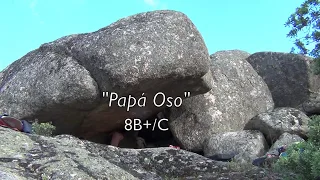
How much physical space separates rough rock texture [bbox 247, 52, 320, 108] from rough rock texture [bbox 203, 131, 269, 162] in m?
2.65

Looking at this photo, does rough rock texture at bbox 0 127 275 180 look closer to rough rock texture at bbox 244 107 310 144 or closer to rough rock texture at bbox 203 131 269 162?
rough rock texture at bbox 203 131 269 162

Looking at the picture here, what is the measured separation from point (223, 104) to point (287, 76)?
2424mm

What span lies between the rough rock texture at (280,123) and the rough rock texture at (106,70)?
6.19ft

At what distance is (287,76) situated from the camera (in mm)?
14430

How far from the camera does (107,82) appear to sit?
35.8ft

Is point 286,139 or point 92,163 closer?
point 92,163

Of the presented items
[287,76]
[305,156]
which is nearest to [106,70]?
[287,76]

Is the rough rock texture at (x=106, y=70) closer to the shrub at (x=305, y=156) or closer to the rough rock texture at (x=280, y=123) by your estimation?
the rough rock texture at (x=280, y=123)

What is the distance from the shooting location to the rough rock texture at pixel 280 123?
1206 centimetres

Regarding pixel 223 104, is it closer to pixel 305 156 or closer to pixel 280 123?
pixel 280 123

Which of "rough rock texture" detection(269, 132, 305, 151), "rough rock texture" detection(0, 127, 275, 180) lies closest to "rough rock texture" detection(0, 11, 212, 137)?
"rough rock texture" detection(269, 132, 305, 151)

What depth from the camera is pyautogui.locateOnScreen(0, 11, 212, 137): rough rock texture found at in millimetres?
10867

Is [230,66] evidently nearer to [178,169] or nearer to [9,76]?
[9,76]

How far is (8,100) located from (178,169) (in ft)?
21.3
